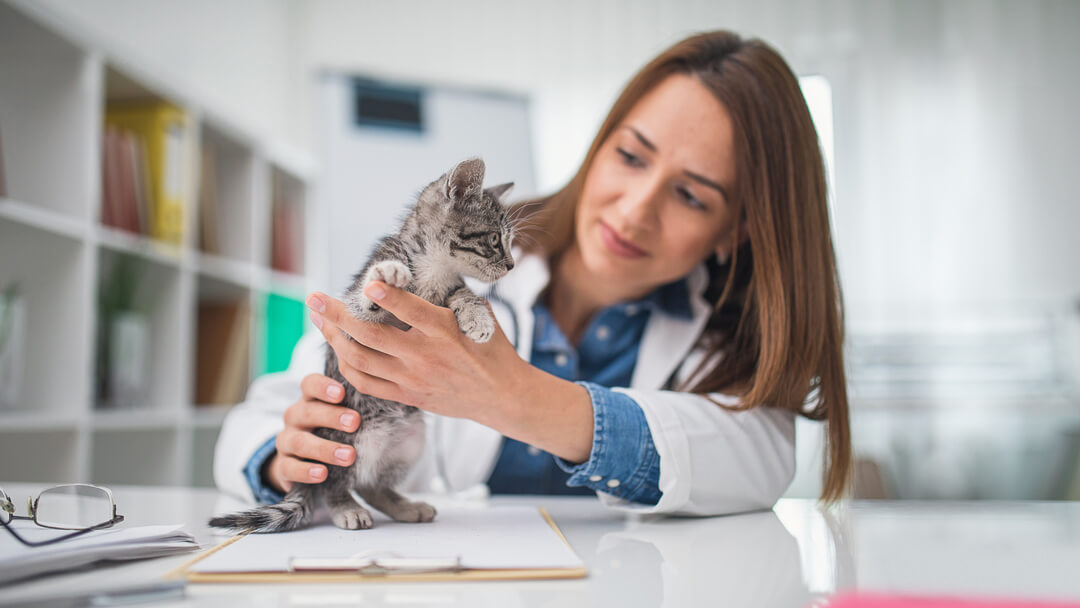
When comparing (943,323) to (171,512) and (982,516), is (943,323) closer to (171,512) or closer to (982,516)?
(982,516)

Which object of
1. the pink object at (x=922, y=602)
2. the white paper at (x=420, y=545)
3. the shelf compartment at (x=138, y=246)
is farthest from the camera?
the shelf compartment at (x=138, y=246)

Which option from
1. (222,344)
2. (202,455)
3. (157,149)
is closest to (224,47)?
(157,149)

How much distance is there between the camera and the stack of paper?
1.89 feet

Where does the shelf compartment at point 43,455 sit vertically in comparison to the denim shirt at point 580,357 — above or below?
below

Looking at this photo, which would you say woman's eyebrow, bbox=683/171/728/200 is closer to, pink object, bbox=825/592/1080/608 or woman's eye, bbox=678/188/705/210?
woman's eye, bbox=678/188/705/210

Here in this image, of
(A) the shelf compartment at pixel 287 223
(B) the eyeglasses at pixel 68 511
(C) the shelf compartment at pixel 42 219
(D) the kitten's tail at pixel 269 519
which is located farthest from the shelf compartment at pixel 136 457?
(D) the kitten's tail at pixel 269 519

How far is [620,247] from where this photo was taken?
1240 millimetres

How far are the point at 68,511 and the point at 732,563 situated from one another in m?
0.86

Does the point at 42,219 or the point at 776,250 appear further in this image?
the point at 42,219

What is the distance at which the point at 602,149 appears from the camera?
4.42ft

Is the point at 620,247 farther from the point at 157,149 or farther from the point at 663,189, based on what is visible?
the point at 157,149

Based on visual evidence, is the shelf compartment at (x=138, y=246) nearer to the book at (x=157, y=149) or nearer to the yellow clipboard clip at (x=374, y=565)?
the book at (x=157, y=149)

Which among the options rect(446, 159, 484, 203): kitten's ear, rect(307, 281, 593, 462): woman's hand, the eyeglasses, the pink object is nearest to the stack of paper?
the eyeglasses

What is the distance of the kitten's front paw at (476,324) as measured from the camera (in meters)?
0.78
